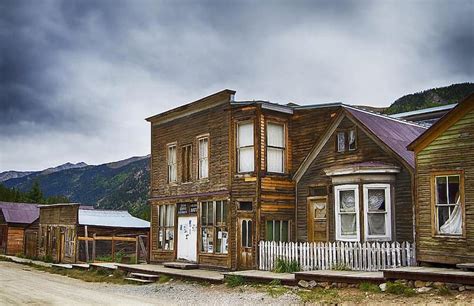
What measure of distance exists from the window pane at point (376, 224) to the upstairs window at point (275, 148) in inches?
206

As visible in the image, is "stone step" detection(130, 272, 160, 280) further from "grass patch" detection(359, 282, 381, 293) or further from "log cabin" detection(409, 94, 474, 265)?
"log cabin" detection(409, 94, 474, 265)

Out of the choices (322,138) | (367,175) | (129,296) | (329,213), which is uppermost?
(322,138)

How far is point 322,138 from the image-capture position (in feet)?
71.7

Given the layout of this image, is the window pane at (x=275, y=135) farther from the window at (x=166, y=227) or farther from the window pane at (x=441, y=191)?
the window pane at (x=441, y=191)

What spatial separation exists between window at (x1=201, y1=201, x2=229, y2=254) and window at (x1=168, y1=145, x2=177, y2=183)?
3236 millimetres

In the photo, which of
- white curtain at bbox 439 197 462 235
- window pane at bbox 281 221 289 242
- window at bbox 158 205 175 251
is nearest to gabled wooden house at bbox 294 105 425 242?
window pane at bbox 281 221 289 242

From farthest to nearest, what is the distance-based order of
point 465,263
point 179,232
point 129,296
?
point 179,232 → point 129,296 → point 465,263

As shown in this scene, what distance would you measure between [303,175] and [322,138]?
1941mm

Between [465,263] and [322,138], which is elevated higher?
[322,138]

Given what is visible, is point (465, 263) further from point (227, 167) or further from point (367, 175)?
point (227, 167)

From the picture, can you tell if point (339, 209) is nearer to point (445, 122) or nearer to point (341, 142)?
point (341, 142)

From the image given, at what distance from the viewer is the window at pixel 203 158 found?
2559 centimetres

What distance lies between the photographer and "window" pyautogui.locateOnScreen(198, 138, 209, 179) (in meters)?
25.6

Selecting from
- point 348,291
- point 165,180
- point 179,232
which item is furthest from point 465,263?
point 165,180
